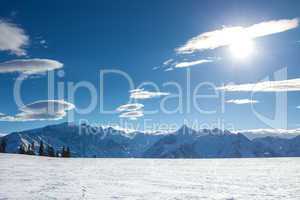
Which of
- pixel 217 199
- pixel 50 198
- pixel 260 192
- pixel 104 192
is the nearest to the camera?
pixel 50 198

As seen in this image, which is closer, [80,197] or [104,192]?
[80,197]

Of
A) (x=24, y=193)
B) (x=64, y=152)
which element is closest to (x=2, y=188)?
(x=24, y=193)

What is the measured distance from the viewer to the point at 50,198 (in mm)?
13344

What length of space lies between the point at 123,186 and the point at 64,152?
10254 cm

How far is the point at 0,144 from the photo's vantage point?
111938 millimetres

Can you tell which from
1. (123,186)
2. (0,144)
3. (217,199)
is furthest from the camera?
(0,144)

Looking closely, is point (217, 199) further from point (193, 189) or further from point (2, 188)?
point (2, 188)

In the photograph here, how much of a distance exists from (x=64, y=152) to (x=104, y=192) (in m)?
105

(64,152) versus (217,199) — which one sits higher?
(217,199)

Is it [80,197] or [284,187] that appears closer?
[80,197]

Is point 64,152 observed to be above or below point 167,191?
below

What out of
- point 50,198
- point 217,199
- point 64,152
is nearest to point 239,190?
point 217,199

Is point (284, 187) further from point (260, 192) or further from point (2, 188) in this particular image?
point (2, 188)

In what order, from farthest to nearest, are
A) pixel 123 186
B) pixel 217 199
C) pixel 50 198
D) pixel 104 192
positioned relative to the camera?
pixel 123 186, pixel 104 192, pixel 217 199, pixel 50 198
